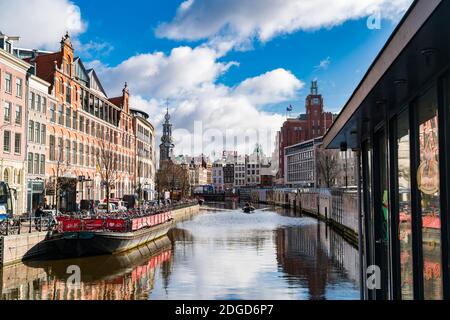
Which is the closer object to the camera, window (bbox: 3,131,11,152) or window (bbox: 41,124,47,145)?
window (bbox: 3,131,11,152)

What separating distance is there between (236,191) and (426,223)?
18176 cm

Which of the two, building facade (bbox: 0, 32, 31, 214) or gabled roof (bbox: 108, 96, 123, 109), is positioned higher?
gabled roof (bbox: 108, 96, 123, 109)

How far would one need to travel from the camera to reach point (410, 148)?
7.10m

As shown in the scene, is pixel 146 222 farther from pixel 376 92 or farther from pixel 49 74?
pixel 376 92

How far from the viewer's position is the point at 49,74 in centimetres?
4938

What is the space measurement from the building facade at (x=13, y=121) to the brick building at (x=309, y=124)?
10676cm

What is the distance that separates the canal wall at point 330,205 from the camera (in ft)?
141

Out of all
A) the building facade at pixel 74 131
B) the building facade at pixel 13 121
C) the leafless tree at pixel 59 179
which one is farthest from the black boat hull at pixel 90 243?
the leafless tree at pixel 59 179

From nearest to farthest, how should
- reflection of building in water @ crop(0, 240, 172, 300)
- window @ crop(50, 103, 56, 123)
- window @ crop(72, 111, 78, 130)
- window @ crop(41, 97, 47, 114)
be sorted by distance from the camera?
reflection of building in water @ crop(0, 240, 172, 300), window @ crop(41, 97, 47, 114), window @ crop(50, 103, 56, 123), window @ crop(72, 111, 78, 130)

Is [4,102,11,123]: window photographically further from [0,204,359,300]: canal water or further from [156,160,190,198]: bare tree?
[156,160,190,198]: bare tree

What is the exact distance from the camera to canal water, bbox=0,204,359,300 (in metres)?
20.3

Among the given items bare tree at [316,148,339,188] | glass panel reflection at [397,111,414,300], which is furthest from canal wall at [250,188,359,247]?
glass panel reflection at [397,111,414,300]

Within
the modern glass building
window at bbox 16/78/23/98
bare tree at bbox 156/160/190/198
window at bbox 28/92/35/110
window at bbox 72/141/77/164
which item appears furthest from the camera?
bare tree at bbox 156/160/190/198
